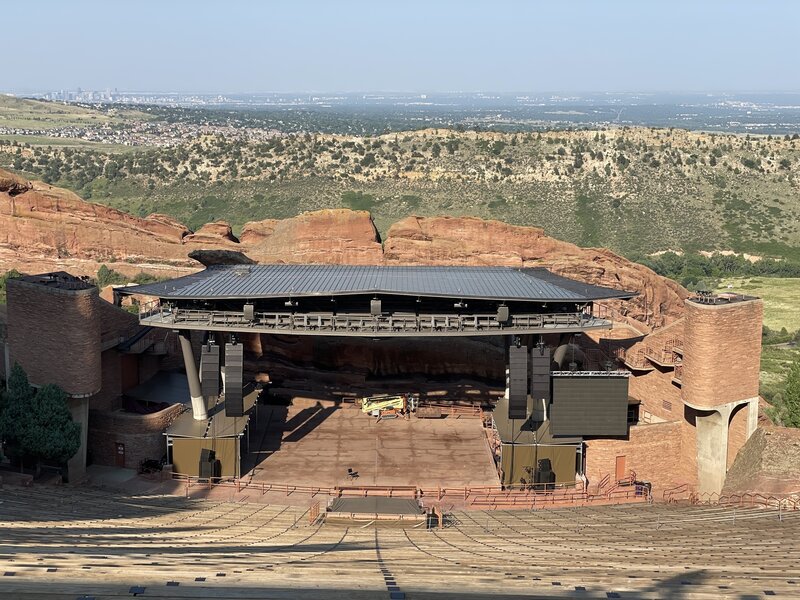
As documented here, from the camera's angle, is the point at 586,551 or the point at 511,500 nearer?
the point at 586,551

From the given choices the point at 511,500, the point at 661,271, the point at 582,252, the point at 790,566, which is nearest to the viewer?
the point at 790,566

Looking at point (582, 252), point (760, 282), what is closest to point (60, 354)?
point (582, 252)

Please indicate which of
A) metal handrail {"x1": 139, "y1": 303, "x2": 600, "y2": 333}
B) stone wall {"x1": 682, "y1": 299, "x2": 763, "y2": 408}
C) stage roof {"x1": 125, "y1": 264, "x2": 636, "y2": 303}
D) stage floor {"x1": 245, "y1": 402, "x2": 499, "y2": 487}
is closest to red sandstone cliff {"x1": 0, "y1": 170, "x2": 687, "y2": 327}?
stage roof {"x1": 125, "y1": 264, "x2": 636, "y2": 303}

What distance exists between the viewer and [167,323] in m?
37.7

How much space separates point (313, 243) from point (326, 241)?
2.69 feet

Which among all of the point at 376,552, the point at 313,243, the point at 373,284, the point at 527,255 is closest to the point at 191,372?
the point at 373,284

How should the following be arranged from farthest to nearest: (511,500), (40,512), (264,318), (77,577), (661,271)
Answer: (661,271)
(264,318)
(511,500)
(40,512)
(77,577)

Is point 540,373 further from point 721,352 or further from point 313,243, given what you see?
point 313,243

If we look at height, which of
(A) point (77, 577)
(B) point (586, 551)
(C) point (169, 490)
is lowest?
(C) point (169, 490)

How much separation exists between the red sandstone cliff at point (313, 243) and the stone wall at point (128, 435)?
67.4ft

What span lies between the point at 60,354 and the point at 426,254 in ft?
84.6

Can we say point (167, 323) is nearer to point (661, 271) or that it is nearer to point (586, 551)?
point (586, 551)

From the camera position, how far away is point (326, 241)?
195ft

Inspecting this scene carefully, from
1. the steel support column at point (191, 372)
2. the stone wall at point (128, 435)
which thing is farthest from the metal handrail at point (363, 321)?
the stone wall at point (128, 435)
